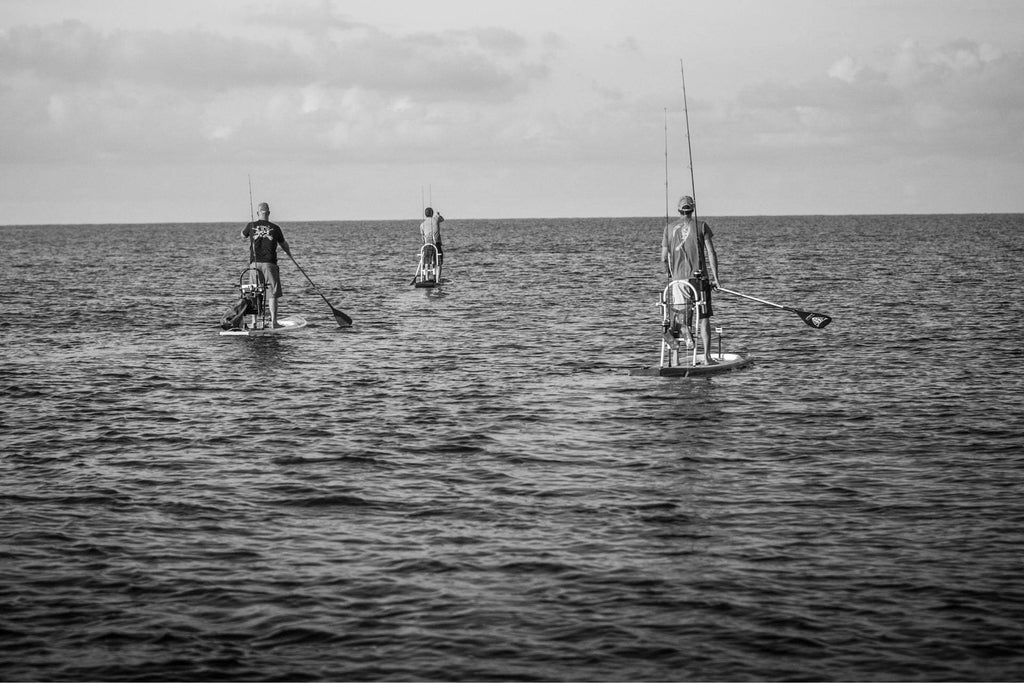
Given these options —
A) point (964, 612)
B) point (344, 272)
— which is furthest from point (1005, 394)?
point (344, 272)

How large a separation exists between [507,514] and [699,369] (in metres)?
9.28

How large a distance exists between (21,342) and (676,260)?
1660cm

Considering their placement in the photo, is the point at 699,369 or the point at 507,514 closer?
the point at 507,514

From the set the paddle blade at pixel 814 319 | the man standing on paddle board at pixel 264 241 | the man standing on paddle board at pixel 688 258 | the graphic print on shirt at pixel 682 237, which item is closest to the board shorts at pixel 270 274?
the man standing on paddle board at pixel 264 241

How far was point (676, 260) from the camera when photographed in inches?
763

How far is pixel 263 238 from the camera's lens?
25.9 meters

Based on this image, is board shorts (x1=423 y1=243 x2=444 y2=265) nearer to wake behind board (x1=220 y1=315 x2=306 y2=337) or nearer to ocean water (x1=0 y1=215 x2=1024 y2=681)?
wake behind board (x1=220 y1=315 x2=306 y2=337)

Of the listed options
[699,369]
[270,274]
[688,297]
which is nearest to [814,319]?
[699,369]

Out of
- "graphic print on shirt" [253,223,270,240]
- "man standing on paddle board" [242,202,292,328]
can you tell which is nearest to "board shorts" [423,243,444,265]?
"man standing on paddle board" [242,202,292,328]

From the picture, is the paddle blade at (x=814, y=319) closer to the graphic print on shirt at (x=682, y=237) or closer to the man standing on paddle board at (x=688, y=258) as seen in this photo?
the man standing on paddle board at (x=688, y=258)

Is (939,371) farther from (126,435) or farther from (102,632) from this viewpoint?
(102,632)

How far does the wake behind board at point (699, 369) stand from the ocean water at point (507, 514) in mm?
206

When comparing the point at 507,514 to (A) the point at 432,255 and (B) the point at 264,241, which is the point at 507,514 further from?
(A) the point at 432,255

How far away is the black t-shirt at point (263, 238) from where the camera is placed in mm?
25844
